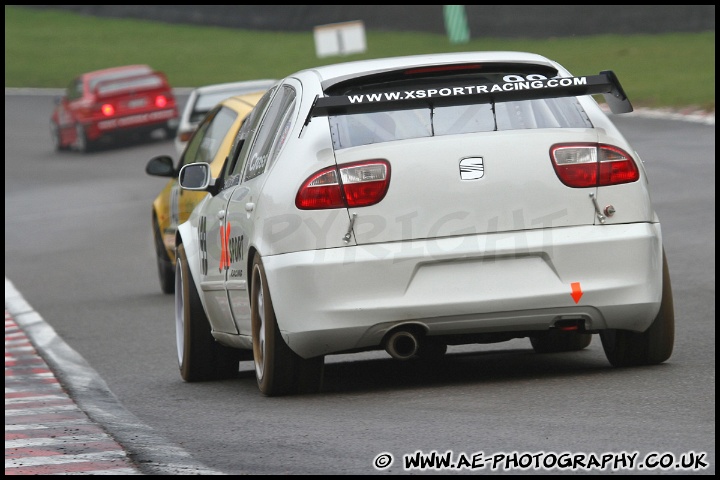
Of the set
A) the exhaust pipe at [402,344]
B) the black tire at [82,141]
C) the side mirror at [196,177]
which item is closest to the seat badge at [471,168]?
the exhaust pipe at [402,344]

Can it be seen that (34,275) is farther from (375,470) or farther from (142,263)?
(375,470)

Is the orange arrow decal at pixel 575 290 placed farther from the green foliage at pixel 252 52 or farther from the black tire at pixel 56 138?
the black tire at pixel 56 138

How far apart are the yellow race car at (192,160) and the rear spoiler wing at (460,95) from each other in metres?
4.87

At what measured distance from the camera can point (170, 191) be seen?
1455 cm

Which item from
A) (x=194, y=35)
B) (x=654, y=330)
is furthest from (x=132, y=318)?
(x=194, y=35)

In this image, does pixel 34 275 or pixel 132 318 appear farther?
pixel 34 275

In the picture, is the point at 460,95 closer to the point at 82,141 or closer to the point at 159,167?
the point at 159,167

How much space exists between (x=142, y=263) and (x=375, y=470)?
13.3 meters

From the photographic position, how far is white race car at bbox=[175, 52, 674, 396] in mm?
7262

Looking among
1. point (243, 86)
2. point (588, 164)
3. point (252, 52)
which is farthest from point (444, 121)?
point (252, 52)

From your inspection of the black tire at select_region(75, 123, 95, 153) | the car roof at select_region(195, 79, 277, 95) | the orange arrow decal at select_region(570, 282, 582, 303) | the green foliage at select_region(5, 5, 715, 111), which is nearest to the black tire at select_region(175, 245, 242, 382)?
the orange arrow decal at select_region(570, 282, 582, 303)

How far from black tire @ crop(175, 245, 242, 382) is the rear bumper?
5.83ft

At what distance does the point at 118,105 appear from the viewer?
113 ft

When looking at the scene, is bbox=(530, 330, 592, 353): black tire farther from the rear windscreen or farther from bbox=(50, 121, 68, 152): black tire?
bbox=(50, 121, 68, 152): black tire
